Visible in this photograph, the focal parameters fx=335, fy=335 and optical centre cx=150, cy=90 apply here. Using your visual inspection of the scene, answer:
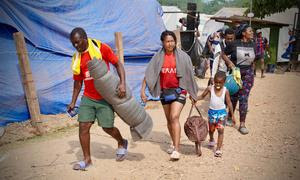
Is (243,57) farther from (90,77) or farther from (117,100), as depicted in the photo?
(90,77)

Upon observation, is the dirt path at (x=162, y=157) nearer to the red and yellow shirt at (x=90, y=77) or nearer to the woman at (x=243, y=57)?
the woman at (x=243, y=57)

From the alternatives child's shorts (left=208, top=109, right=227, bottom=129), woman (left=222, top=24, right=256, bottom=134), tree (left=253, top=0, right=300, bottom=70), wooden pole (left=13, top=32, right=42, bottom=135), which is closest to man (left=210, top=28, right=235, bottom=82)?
woman (left=222, top=24, right=256, bottom=134)

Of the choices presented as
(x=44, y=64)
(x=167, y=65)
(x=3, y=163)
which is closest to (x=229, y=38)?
(x=167, y=65)

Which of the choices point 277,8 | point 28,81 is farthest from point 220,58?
point 277,8

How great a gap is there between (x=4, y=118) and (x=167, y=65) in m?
3.51

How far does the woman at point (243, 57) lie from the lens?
5.60 m

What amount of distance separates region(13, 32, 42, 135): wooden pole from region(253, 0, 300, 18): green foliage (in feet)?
41.5

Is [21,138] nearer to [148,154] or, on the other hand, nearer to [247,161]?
[148,154]

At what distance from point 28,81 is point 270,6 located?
44.0 feet

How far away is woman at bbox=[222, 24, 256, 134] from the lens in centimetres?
560

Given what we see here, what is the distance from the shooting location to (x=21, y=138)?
18.9 ft

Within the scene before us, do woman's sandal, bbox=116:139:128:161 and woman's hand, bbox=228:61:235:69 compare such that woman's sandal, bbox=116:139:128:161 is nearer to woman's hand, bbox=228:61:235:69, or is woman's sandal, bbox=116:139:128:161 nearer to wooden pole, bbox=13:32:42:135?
wooden pole, bbox=13:32:42:135

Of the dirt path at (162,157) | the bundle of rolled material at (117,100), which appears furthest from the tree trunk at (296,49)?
the bundle of rolled material at (117,100)

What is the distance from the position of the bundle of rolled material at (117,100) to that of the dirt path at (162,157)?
0.54 metres
